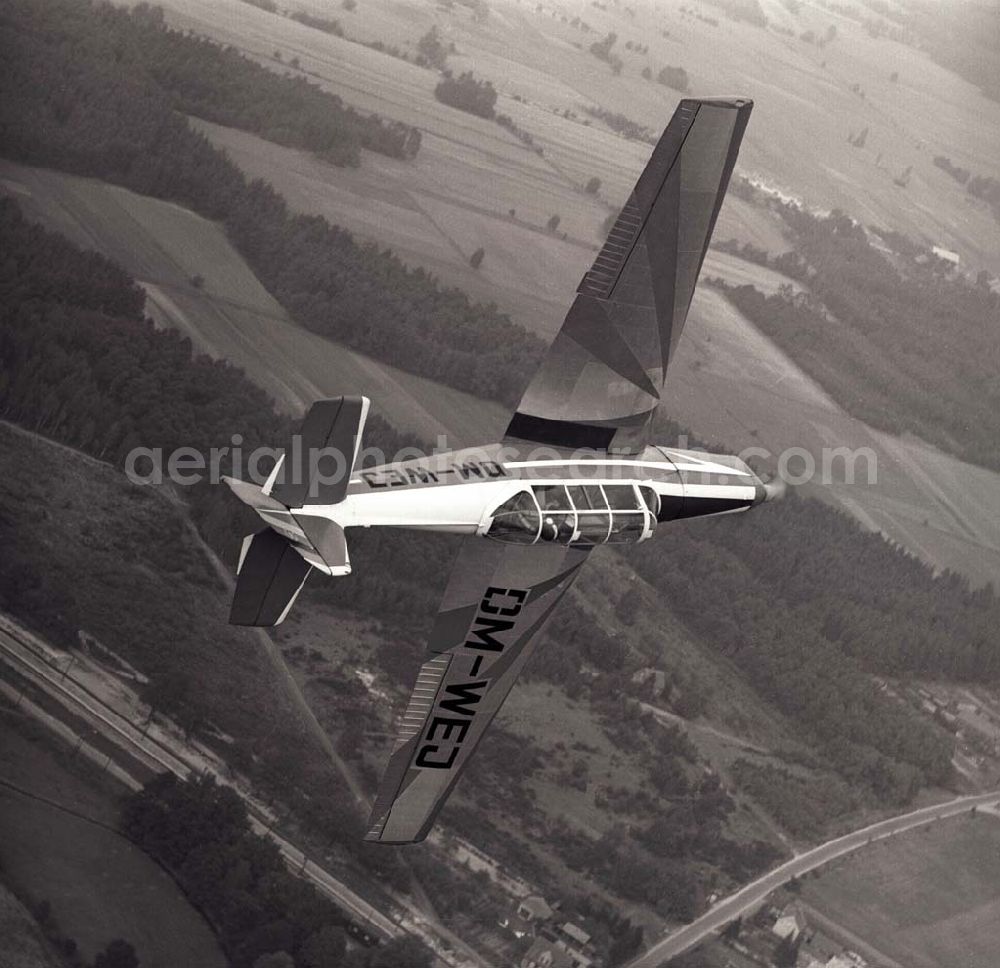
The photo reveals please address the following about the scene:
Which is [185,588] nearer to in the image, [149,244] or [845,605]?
[149,244]

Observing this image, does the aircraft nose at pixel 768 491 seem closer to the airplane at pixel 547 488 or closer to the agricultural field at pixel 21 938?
the airplane at pixel 547 488

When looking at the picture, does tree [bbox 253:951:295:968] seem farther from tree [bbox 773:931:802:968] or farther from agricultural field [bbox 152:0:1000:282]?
agricultural field [bbox 152:0:1000:282]

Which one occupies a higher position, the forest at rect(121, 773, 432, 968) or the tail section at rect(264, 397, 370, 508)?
the tail section at rect(264, 397, 370, 508)

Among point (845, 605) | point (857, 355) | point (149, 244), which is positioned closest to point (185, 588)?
point (149, 244)

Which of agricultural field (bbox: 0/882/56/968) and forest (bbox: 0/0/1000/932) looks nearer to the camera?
agricultural field (bbox: 0/882/56/968)

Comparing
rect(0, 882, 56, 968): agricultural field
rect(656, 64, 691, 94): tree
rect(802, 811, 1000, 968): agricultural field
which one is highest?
rect(656, 64, 691, 94): tree

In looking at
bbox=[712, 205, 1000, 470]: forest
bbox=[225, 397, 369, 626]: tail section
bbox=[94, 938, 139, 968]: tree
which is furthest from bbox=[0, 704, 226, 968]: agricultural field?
bbox=[712, 205, 1000, 470]: forest
